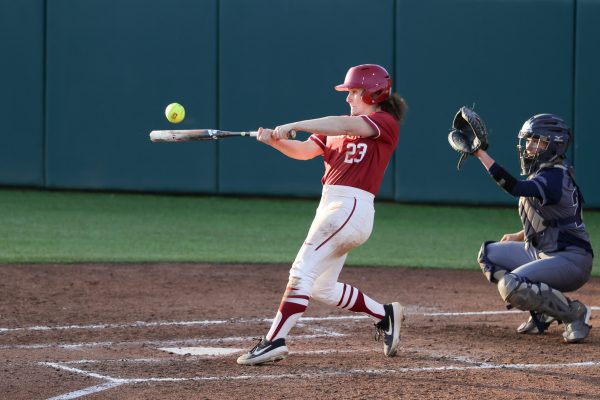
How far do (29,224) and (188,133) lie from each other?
6.58 metres

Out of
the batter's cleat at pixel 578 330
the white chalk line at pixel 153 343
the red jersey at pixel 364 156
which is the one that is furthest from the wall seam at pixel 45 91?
the batter's cleat at pixel 578 330

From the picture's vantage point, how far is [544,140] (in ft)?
23.0

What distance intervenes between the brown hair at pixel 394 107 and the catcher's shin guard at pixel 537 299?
128 cm

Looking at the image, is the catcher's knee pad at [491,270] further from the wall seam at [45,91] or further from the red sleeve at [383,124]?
the wall seam at [45,91]

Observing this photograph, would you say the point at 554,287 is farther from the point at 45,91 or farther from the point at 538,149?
the point at 45,91

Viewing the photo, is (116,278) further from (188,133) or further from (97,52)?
(97,52)

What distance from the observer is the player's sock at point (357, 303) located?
6477mm

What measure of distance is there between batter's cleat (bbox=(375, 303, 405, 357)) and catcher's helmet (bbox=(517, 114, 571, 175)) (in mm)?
1389

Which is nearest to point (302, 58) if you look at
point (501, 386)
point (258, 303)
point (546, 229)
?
point (258, 303)

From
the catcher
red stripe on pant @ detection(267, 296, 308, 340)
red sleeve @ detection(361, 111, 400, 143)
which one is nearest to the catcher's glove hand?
the catcher

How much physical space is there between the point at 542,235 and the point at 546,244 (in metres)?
0.07

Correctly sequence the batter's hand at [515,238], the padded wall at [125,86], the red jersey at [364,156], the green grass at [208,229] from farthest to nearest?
the padded wall at [125,86]
the green grass at [208,229]
the batter's hand at [515,238]
the red jersey at [364,156]

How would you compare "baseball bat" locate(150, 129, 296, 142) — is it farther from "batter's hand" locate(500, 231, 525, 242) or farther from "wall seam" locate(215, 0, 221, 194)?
"wall seam" locate(215, 0, 221, 194)

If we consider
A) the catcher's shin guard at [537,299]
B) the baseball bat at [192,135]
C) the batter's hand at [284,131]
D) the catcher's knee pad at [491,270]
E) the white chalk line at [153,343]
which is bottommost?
the white chalk line at [153,343]
